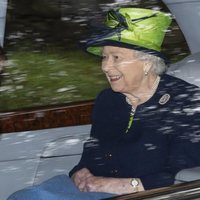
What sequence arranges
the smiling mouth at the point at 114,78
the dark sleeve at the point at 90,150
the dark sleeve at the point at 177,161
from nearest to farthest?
the dark sleeve at the point at 177,161 → the smiling mouth at the point at 114,78 → the dark sleeve at the point at 90,150

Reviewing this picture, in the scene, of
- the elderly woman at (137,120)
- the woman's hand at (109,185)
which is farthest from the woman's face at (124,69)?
the woman's hand at (109,185)

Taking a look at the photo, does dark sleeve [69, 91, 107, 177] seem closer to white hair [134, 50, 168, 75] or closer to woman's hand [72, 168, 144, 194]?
woman's hand [72, 168, 144, 194]

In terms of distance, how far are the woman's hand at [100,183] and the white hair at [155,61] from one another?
36 centimetres

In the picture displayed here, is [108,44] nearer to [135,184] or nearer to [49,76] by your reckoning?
[49,76]

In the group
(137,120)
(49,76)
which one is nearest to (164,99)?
(137,120)

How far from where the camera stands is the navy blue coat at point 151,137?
2.31 m

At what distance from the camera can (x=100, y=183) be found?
2357 millimetres

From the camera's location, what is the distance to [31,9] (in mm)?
2557

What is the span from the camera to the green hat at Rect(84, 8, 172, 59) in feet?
7.73

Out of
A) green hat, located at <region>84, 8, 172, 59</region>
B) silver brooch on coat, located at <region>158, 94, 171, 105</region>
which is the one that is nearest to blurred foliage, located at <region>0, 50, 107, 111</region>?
green hat, located at <region>84, 8, 172, 59</region>

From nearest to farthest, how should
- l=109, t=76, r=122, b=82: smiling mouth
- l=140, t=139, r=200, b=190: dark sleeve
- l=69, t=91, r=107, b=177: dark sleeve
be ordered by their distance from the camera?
l=140, t=139, r=200, b=190: dark sleeve < l=109, t=76, r=122, b=82: smiling mouth < l=69, t=91, r=107, b=177: dark sleeve

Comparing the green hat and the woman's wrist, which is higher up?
the green hat

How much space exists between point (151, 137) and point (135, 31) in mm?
329

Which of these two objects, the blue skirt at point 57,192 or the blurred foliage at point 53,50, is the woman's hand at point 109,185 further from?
the blurred foliage at point 53,50
